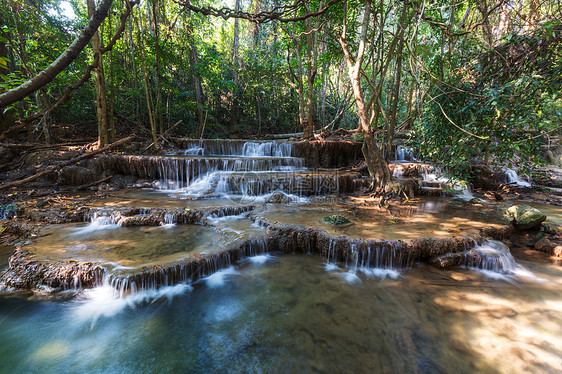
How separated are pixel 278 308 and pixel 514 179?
12.0 m

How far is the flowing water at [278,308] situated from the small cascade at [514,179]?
22.4 ft

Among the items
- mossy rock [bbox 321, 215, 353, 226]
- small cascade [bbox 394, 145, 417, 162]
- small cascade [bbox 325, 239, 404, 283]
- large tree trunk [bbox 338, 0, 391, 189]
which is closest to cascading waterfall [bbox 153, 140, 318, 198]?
large tree trunk [bbox 338, 0, 391, 189]

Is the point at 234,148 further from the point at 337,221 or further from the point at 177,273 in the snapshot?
the point at 177,273

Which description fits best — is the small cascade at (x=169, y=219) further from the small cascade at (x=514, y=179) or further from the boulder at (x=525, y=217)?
the small cascade at (x=514, y=179)

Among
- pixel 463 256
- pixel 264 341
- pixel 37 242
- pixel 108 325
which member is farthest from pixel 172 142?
pixel 463 256

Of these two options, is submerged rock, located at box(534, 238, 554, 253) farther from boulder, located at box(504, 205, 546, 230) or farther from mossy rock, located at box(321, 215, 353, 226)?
mossy rock, located at box(321, 215, 353, 226)

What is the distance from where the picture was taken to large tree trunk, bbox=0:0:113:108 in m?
1.59

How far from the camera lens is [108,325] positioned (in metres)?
2.79

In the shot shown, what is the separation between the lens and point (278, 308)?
3.11 m

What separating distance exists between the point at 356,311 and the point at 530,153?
13.3ft

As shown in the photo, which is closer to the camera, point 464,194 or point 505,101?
point 505,101

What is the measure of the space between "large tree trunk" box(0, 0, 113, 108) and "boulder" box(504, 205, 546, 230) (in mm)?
7260

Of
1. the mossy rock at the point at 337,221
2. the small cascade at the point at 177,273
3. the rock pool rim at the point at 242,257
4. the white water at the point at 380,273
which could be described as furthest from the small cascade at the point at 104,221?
the white water at the point at 380,273

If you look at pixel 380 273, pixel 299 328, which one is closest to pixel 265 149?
pixel 380 273
